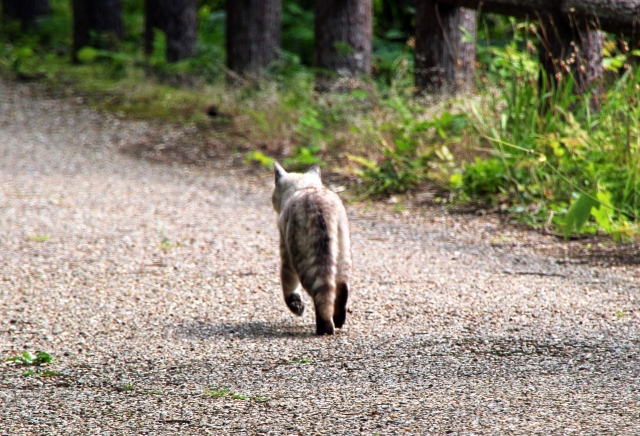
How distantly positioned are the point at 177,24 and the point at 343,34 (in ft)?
14.8

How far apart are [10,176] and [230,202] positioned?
294 cm

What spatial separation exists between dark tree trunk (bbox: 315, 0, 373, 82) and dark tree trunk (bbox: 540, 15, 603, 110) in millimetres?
3409

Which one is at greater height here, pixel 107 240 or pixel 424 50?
pixel 424 50

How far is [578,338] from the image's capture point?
402 cm

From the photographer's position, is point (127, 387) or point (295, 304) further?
point (295, 304)

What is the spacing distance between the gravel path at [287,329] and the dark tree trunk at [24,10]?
1332 centimetres

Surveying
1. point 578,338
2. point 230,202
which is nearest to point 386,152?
point 230,202

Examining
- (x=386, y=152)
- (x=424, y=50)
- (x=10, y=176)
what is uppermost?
(x=424, y=50)

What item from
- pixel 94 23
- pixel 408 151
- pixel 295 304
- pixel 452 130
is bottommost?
pixel 295 304

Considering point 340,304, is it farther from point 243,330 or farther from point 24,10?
point 24,10

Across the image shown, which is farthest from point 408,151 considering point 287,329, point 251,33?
point 251,33

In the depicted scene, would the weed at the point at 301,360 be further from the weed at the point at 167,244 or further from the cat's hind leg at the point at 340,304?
the weed at the point at 167,244

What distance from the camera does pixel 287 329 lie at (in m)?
4.43

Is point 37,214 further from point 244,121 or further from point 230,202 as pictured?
point 244,121
